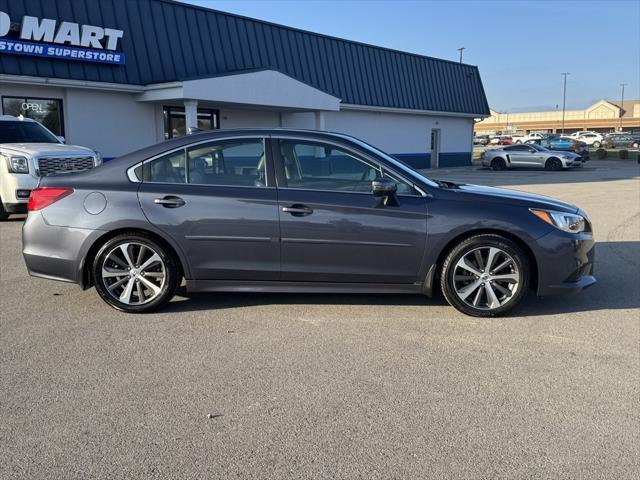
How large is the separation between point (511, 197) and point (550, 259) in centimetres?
68

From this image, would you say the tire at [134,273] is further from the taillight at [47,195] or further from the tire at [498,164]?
the tire at [498,164]

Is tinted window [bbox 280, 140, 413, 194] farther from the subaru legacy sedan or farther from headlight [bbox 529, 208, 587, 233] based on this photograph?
headlight [bbox 529, 208, 587, 233]

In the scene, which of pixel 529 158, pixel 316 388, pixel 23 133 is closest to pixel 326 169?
pixel 316 388

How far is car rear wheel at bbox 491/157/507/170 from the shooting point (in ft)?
99.8

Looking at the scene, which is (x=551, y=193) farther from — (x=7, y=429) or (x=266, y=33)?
(x=7, y=429)

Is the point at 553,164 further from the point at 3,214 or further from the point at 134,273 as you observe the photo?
the point at 134,273

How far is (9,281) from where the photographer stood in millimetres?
6238

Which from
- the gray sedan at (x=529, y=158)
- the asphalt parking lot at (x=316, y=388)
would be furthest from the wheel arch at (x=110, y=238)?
the gray sedan at (x=529, y=158)

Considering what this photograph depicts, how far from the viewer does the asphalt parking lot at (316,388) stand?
9.43ft

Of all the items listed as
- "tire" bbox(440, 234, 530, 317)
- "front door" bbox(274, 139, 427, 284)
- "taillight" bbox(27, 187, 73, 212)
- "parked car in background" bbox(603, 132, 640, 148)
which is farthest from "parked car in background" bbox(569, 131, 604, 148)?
"taillight" bbox(27, 187, 73, 212)

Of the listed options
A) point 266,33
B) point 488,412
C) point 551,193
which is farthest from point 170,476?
point 266,33

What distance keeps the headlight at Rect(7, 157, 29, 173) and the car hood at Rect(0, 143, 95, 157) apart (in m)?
0.13

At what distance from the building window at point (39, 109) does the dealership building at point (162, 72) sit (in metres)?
0.03

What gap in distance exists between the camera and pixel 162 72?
17781 mm
